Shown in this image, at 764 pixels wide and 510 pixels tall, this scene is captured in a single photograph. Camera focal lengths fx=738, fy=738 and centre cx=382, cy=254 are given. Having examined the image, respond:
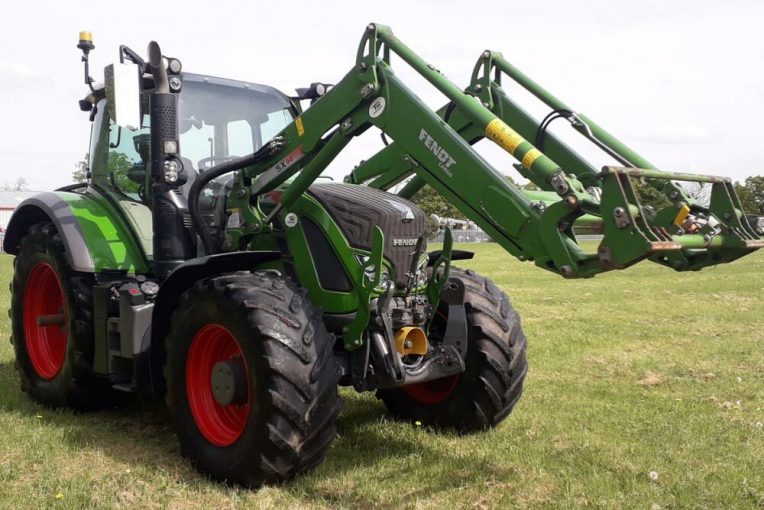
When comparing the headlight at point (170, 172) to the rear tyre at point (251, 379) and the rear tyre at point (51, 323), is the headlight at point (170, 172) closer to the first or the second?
the rear tyre at point (251, 379)

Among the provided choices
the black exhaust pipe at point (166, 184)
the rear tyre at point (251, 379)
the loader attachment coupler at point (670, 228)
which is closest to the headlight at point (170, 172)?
the black exhaust pipe at point (166, 184)

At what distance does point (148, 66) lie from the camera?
486 centimetres

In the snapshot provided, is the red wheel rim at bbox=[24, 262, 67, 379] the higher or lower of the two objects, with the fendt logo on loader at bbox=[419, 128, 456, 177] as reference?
lower

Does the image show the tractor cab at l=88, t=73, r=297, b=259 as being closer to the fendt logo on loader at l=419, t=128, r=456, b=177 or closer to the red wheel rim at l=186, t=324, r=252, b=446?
the red wheel rim at l=186, t=324, r=252, b=446

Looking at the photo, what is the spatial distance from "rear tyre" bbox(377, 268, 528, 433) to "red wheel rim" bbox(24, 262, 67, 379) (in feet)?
9.97

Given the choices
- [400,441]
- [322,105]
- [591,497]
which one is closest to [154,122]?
[322,105]

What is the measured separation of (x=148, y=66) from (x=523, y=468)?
3.50 metres

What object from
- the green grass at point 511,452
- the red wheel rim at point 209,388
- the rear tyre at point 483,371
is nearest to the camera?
the green grass at point 511,452

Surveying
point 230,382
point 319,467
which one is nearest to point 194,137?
point 230,382

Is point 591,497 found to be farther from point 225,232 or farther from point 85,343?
point 85,343

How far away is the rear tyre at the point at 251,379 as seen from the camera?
3.83 meters

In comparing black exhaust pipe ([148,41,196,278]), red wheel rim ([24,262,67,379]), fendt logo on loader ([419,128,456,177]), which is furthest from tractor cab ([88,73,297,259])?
fendt logo on loader ([419,128,456,177])

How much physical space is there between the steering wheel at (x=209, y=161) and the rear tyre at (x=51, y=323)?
3.73ft

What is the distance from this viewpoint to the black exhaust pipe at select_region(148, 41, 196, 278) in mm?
4828
